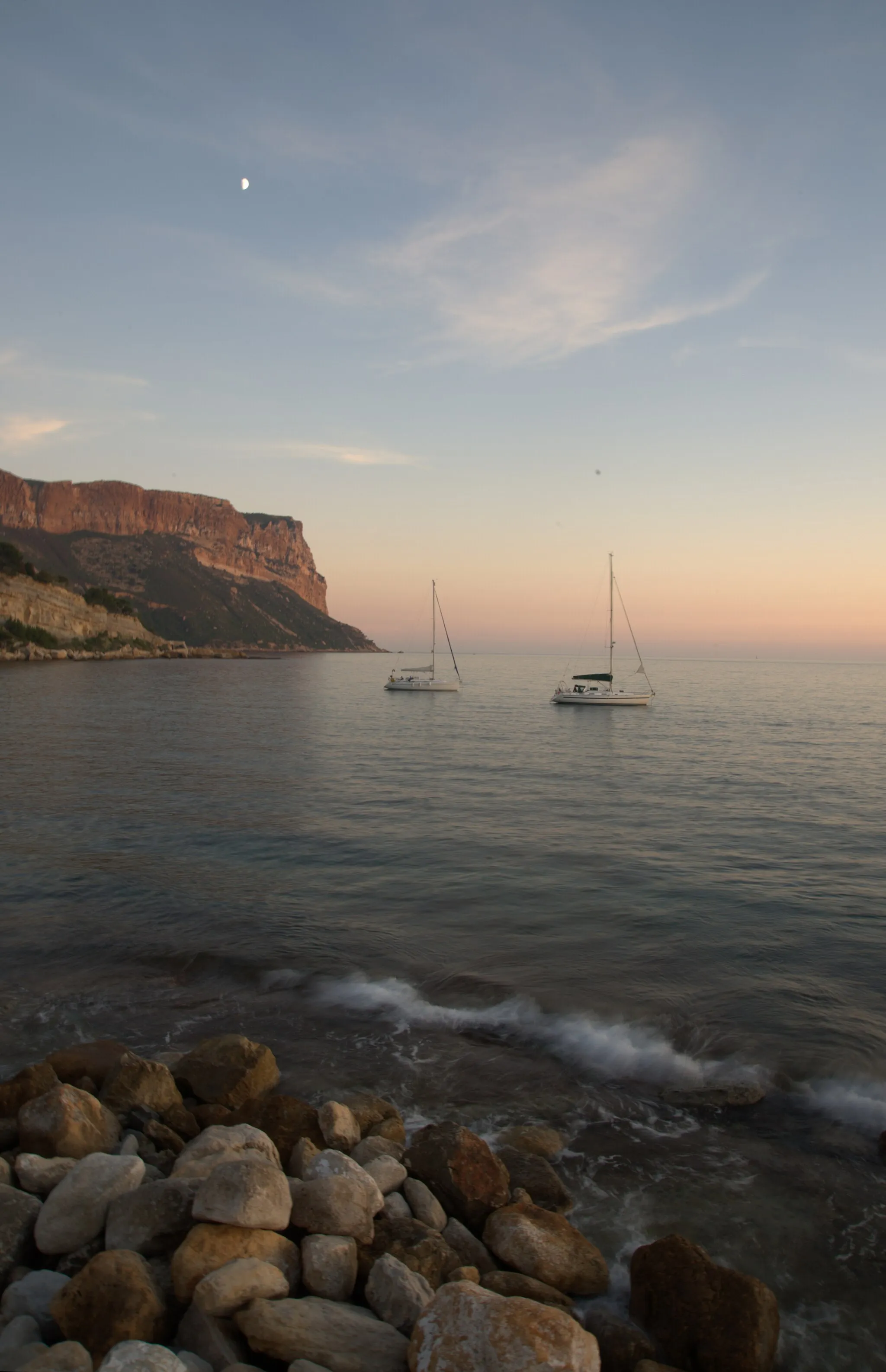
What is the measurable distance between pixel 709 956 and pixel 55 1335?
→ 11582 millimetres

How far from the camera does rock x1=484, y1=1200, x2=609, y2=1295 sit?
237 inches

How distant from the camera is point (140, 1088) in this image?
779cm

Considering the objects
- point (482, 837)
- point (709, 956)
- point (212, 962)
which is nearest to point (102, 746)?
point (482, 837)

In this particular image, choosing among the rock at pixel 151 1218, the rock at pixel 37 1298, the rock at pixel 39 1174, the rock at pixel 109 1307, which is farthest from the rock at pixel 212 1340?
the rock at pixel 39 1174

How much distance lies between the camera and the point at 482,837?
75.6 feet

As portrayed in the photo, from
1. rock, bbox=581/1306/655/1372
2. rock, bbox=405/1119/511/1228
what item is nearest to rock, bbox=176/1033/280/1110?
rock, bbox=405/1119/511/1228

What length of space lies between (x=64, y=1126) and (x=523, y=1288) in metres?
4.20

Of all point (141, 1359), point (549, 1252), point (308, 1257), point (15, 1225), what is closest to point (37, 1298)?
point (15, 1225)

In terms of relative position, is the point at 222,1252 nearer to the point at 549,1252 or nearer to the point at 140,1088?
the point at 549,1252

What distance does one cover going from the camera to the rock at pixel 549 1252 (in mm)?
6012

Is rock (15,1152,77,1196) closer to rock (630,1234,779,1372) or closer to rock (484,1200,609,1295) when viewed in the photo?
rock (484,1200,609,1295)

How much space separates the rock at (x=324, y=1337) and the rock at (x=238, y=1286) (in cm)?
11

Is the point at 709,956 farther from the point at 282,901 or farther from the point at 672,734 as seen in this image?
the point at 672,734

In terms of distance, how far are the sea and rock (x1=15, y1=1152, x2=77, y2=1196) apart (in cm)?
294
